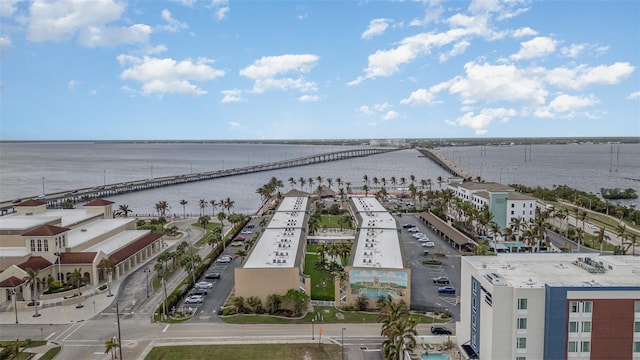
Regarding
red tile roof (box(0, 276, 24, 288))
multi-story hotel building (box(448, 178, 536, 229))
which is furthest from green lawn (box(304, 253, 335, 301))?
multi-story hotel building (box(448, 178, 536, 229))

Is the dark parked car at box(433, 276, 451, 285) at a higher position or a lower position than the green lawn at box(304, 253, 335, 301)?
higher

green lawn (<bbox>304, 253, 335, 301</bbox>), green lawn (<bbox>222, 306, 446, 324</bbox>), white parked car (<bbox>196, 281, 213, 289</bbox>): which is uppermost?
white parked car (<bbox>196, 281, 213, 289</bbox>)

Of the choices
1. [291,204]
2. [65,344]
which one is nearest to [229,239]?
[291,204]

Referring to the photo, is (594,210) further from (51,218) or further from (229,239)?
(51,218)

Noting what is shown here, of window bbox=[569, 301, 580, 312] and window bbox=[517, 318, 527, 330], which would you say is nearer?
window bbox=[569, 301, 580, 312]

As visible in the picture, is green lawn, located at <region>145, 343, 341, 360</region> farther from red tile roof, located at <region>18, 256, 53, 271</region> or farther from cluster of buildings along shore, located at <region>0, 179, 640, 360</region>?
red tile roof, located at <region>18, 256, 53, 271</region>

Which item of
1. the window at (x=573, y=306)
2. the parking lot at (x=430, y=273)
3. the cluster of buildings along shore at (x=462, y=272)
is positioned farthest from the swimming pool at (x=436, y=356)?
the parking lot at (x=430, y=273)

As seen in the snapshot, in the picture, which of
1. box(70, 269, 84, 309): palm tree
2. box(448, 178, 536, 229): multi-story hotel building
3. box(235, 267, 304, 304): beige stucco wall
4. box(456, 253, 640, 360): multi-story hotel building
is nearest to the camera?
box(456, 253, 640, 360): multi-story hotel building

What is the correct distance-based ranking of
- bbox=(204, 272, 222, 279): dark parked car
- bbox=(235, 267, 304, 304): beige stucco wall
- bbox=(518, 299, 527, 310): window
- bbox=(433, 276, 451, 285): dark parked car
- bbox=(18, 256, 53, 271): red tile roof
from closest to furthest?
bbox=(518, 299, 527, 310): window, bbox=(235, 267, 304, 304): beige stucco wall, bbox=(18, 256, 53, 271): red tile roof, bbox=(433, 276, 451, 285): dark parked car, bbox=(204, 272, 222, 279): dark parked car
